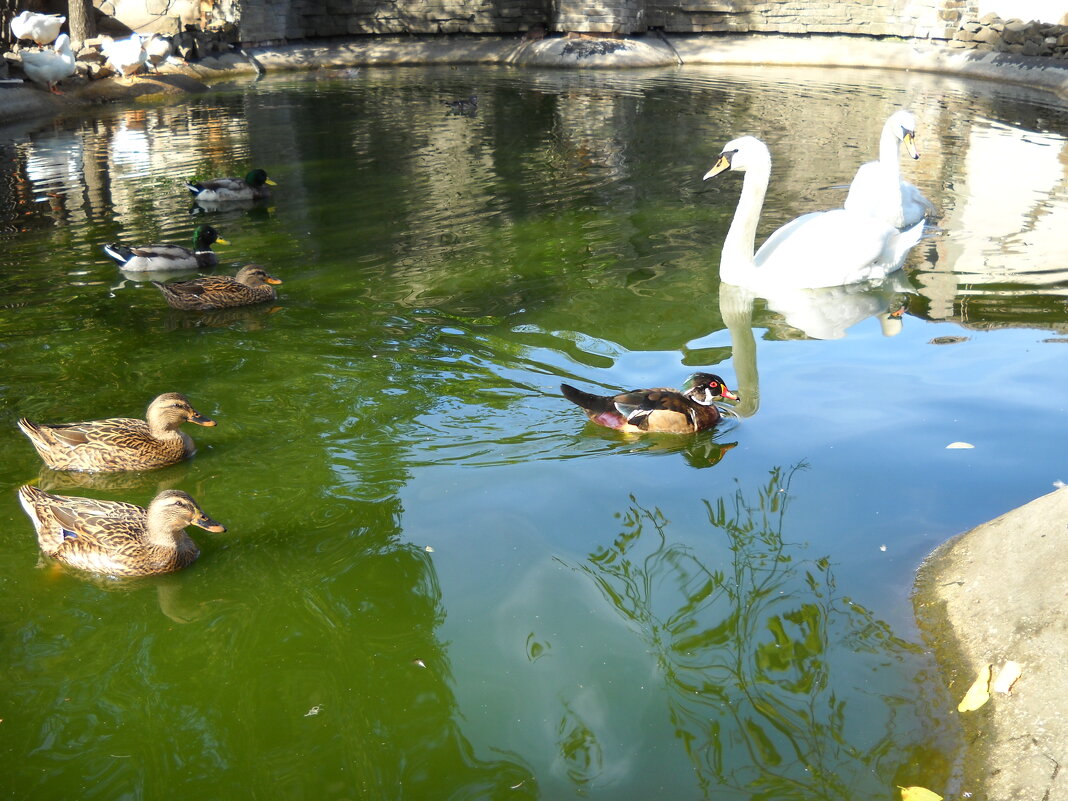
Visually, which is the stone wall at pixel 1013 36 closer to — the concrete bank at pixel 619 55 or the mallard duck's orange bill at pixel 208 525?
the concrete bank at pixel 619 55

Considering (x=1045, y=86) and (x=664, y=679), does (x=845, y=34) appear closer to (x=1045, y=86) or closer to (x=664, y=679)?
(x=1045, y=86)

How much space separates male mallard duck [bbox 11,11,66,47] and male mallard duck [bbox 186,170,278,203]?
12.1 meters

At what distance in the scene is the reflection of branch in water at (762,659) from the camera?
3.85 m

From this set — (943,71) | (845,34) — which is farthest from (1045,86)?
(845,34)

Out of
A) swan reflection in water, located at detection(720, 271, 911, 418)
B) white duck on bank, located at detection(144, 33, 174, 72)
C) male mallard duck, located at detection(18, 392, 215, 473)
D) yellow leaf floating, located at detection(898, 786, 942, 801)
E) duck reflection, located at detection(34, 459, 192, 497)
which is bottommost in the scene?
yellow leaf floating, located at detection(898, 786, 942, 801)

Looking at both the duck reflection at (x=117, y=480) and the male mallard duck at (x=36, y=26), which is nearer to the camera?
the duck reflection at (x=117, y=480)

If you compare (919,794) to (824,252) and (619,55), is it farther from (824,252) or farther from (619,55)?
(619,55)

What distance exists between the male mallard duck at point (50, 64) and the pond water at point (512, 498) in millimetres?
9388

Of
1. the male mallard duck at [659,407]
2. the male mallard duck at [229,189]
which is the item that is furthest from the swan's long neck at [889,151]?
the male mallard duck at [229,189]

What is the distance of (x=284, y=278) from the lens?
940 cm

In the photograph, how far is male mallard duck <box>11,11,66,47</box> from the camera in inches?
830

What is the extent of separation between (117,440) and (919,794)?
4538 millimetres

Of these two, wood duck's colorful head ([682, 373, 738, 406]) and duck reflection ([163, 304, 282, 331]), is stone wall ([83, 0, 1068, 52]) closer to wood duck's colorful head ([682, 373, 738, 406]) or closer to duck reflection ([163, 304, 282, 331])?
duck reflection ([163, 304, 282, 331])

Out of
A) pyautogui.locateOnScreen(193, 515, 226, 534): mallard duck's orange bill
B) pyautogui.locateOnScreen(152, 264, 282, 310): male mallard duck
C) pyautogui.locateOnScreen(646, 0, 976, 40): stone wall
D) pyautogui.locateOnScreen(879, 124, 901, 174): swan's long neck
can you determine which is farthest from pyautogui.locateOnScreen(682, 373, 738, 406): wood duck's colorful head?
pyautogui.locateOnScreen(646, 0, 976, 40): stone wall
